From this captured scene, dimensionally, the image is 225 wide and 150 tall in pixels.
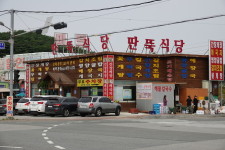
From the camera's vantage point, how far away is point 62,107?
34.1 meters

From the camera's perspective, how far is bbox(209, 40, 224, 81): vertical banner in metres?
43.7

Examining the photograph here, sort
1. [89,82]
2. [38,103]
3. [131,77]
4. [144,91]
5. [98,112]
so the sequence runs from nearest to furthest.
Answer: [98,112], [38,103], [144,91], [131,77], [89,82]

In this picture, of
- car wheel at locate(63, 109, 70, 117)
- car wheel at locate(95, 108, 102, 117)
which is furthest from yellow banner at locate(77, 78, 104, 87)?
car wheel at locate(63, 109, 70, 117)

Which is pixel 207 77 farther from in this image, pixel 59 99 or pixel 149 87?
pixel 59 99

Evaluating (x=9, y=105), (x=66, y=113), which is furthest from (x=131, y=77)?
(x=9, y=105)

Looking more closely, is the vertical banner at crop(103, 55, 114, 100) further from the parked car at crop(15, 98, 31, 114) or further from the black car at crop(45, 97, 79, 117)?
the parked car at crop(15, 98, 31, 114)

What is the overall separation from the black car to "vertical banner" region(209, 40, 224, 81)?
1626cm

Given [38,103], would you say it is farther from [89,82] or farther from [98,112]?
[89,82]

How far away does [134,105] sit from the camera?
42625 mm

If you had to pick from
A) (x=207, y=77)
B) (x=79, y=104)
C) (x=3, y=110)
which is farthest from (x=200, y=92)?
(x=3, y=110)

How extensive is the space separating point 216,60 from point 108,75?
38.8ft

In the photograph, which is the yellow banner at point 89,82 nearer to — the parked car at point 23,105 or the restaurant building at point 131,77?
the restaurant building at point 131,77

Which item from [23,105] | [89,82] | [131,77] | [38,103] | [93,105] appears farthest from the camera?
[89,82]

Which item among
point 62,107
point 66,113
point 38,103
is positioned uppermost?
point 38,103
